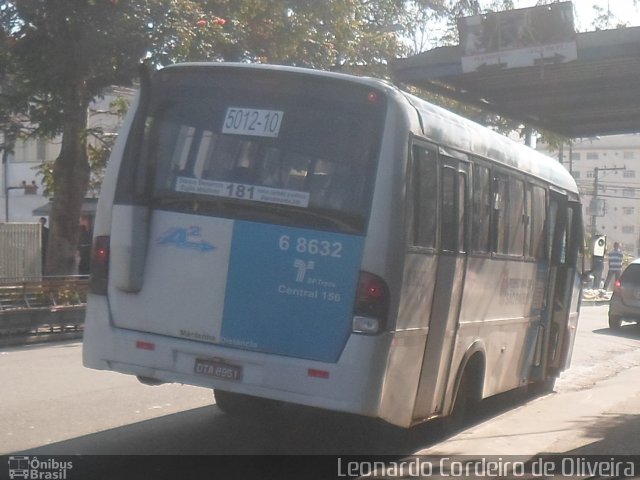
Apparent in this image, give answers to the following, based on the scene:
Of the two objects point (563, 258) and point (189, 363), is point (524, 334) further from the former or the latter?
point (189, 363)

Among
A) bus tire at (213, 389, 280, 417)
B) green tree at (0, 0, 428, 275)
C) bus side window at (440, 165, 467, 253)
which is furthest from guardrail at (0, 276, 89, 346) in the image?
bus side window at (440, 165, 467, 253)

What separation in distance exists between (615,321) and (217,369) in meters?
18.1

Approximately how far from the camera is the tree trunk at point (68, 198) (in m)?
20.5

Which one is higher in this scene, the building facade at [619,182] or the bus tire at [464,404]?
the building facade at [619,182]

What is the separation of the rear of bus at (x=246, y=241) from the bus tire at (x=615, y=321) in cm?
1782

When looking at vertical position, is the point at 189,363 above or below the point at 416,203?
below

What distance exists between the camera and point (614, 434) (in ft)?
33.0

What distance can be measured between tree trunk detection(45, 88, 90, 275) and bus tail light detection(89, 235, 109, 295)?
1226 cm

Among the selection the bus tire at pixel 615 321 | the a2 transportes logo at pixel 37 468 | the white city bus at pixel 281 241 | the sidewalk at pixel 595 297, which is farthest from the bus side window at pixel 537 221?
the sidewalk at pixel 595 297

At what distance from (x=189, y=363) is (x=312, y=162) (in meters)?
1.74

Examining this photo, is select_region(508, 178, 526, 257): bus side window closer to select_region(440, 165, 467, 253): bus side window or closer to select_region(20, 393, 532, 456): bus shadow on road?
select_region(440, 165, 467, 253): bus side window

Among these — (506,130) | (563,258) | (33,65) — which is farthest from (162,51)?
(506,130)

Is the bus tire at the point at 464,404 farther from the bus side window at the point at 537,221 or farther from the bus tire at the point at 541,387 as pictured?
the bus tire at the point at 541,387

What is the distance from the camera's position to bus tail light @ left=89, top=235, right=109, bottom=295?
8156 millimetres
